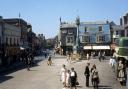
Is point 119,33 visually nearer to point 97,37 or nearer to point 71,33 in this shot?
point 97,37

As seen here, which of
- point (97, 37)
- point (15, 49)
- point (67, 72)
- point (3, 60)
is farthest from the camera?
point (97, 37)

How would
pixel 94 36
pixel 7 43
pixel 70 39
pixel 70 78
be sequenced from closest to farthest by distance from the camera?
pixel 70 78 < pixel 7 43 < pixel 94 36 < pixel 70 39

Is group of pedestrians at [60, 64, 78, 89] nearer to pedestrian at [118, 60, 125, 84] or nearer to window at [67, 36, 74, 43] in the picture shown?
pedestrian at [118, 60, 125, 84]

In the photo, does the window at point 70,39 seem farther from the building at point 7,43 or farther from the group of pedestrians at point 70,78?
the group of pedestrians at point 70,78

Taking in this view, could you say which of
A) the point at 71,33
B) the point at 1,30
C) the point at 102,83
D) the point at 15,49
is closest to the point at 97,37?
the point at 71,33

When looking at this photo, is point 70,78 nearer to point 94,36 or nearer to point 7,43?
point 7,43

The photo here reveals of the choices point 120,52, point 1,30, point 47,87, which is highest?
point 1,30

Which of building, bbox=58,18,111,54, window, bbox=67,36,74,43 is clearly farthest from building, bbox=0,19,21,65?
window, bbox=67,36,74,43

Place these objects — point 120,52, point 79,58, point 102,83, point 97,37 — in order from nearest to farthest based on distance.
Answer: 1. point 102,83
2. point 120,52
3. point 79,58
4. point 97,37

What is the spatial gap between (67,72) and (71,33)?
82490 mm

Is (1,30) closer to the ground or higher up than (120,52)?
higher up

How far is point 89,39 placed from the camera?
101 m

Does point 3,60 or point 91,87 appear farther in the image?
point 3,60

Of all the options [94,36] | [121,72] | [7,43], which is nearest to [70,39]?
[94,36]
